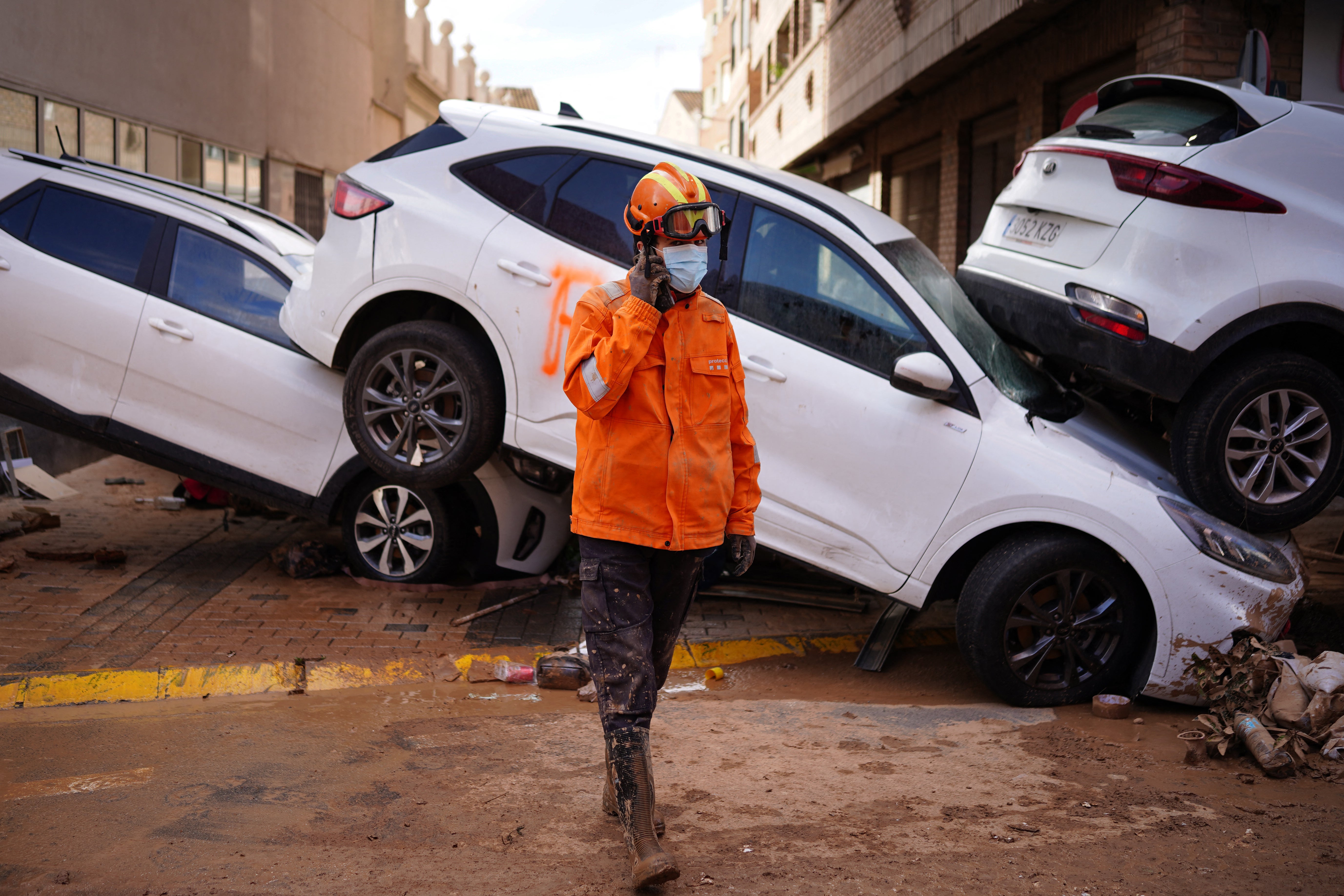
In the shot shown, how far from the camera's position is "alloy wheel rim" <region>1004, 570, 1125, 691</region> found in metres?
4.83

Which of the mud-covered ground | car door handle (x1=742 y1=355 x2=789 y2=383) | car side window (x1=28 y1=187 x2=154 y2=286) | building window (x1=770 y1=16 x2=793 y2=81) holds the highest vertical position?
building window (x1=770 y1=16 x2=793 y2=81)

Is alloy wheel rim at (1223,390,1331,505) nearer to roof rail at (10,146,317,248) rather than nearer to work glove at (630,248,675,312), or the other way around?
work glove at (630,248,675,312)

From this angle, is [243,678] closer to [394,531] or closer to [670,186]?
[394,531]

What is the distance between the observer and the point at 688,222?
3277 mm

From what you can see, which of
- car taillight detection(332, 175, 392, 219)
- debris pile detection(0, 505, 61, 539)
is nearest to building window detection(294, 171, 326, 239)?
debris pile detection(0, 505, 61, 539)

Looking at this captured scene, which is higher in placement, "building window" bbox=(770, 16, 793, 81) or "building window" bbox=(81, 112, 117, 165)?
"building window" bbox=(770, 16, 793, 81)

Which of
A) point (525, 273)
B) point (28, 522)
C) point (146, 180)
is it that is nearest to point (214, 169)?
point (146, 180)

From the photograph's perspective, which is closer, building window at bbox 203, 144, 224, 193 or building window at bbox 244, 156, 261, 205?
building window at bbox 203, 144, 224, 193

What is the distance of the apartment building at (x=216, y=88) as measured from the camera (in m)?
9.10

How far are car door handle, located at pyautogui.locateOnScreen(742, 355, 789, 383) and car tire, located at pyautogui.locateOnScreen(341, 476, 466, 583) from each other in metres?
1.92

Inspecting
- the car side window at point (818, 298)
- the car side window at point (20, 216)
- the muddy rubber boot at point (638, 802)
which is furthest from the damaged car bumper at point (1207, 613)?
the car side window at point (20, 216)

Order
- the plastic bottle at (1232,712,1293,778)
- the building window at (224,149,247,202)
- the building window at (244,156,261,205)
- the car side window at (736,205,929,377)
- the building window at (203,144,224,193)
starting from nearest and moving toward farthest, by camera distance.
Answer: the plastic bottle at (1232,712,1293,778), the car side window at (736,205,929,377), the building window at (203,144,224,193), the building window at (224,149,247,202), the building window at (244,156,261,205)

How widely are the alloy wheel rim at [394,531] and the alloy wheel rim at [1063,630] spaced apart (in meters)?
3.02

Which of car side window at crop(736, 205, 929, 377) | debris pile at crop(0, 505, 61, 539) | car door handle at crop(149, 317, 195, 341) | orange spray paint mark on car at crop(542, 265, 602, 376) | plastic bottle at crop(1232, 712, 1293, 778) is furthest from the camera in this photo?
debris pile at crop(0, 505, 61, 539)
